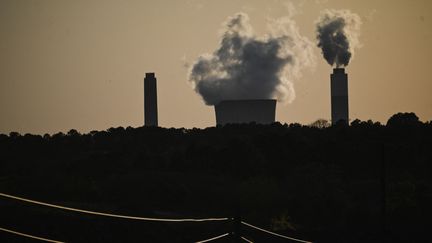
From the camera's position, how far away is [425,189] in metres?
85.8

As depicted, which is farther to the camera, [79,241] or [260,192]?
[260,192]

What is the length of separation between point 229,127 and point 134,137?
1617cm

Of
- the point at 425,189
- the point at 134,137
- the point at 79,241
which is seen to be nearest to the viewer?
the point at 79,241

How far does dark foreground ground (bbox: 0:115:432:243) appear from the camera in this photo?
58.9 metres

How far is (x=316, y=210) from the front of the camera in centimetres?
8044

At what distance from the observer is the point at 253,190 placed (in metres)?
92.1

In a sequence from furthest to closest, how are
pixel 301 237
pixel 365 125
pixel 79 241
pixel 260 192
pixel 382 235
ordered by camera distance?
pixel 365 125 → pixel 260 192 → pixel 79 241 → pixel 301 237 → pixel 382 235

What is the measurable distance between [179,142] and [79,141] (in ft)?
60.9

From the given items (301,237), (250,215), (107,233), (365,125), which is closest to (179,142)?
(365,125)

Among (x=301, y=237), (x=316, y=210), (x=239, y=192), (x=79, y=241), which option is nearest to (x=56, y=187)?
(x=239, y=192)

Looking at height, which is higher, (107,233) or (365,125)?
(365,125)

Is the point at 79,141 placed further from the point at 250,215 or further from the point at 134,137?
the point at 250,215

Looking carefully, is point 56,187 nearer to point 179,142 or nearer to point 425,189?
point 425,189

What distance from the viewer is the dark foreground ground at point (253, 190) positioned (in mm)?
58938
